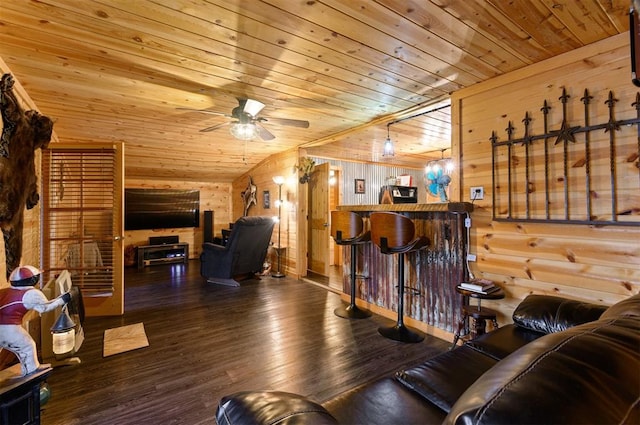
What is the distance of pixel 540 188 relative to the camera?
7.36 ft

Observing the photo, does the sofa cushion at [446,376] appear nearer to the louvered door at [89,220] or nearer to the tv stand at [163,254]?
the louvered door at [89,220]

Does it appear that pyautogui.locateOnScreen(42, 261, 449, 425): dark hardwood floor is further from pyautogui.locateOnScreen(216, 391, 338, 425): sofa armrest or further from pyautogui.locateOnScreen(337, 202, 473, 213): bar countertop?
pyautogui.locateOnScreen(337, 202, 473, 213): bar countertop

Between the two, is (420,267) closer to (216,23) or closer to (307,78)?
(307,78)

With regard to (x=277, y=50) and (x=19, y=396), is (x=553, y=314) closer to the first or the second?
(x=277, y=50)

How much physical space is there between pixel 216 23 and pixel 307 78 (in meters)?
0.94

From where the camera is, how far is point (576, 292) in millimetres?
2053

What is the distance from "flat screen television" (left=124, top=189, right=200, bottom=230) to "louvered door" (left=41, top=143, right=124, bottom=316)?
318 centimetres

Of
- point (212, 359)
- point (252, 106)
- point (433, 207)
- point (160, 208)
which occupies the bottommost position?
point (212, 359)

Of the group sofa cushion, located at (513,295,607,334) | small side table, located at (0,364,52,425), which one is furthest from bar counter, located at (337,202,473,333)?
small side table, located at (0,364,52,425)

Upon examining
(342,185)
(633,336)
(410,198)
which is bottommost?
(633,336)

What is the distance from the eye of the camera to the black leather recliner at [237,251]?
4652 mm

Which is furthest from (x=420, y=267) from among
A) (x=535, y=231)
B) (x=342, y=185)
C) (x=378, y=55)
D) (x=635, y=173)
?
(x=342, y=185)

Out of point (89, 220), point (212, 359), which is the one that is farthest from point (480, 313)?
point (89, 220)

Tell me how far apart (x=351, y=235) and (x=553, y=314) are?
1911mm
